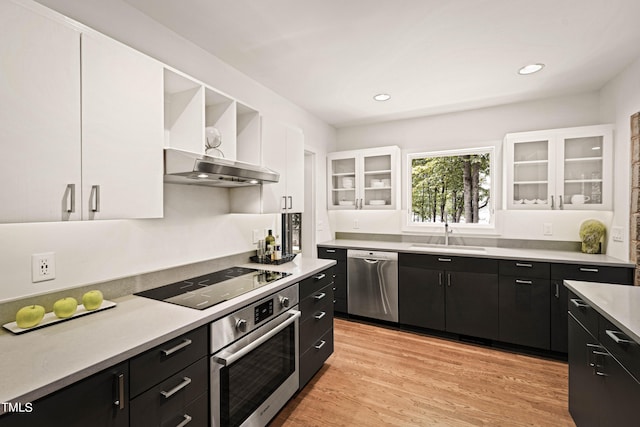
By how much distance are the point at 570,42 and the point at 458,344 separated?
282cm

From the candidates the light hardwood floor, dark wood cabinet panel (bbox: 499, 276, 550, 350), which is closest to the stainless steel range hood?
the light hardwood floor

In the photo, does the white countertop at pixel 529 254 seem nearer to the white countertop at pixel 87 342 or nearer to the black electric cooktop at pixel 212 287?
the black electric cooktop at pixel 212 287

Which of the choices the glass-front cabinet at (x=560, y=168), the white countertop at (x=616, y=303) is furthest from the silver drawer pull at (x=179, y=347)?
the glass-front cabinet at (x=560, y=168)

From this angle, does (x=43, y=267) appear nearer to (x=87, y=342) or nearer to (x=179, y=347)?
(x=87, y=342)

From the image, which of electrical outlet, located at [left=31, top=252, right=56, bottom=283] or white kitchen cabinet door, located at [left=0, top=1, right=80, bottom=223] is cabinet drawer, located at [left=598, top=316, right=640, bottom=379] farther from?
electrical outlet, located at [left=31, top=252, right=56, bottom=283]

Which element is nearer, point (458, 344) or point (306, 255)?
point (458, 344)

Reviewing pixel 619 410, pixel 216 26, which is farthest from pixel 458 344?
pixel 216 26

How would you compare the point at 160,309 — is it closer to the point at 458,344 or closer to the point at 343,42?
the point at 343,42

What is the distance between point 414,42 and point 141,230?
2264 millimetres

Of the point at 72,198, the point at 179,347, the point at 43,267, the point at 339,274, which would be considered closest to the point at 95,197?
the point at 72,198

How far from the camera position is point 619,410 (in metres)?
1.33

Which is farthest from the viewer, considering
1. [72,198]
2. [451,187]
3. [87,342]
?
[451,187]

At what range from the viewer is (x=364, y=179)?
4.05 m

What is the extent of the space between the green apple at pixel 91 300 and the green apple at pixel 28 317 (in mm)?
176
